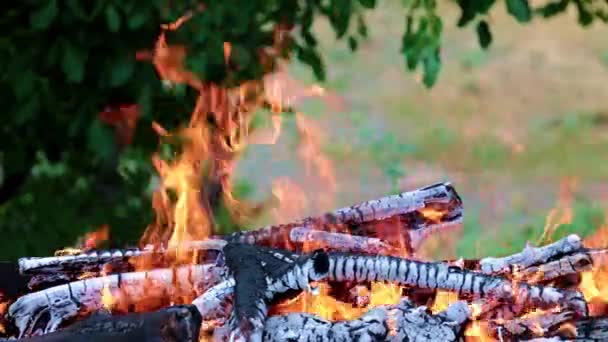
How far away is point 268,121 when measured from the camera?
23.2ft

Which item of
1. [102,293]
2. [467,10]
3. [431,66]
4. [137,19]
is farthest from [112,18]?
[102,293]

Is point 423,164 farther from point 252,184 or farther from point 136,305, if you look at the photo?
point 136,305

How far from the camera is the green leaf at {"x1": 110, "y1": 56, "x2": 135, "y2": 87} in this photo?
366cm

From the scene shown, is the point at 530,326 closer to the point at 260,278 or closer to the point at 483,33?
the point at 260,278

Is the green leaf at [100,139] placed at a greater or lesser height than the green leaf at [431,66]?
lesser

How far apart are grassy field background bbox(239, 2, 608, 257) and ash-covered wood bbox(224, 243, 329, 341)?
2497mm

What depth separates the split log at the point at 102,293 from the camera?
7.11ft

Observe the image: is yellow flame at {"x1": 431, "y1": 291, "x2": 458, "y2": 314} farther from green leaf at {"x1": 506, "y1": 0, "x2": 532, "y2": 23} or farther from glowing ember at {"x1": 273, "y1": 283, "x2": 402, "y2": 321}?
green leaf at {"x1": 506, "y1": 0, "x2": 532, "y2": 23}

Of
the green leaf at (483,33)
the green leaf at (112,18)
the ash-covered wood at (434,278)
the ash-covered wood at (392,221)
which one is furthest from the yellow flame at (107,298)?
the green leaf at (483,33)

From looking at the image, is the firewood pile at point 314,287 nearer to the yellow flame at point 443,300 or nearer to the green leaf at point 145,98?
the yellow flame at point 443,300

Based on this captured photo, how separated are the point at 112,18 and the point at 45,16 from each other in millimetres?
225

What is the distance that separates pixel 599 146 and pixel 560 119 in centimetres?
66

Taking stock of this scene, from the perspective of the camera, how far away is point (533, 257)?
2.46 meters

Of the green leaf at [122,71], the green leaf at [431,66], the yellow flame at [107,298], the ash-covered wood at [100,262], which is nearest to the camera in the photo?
the yellow flame at [107,298]
